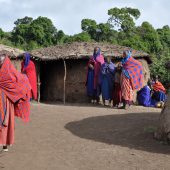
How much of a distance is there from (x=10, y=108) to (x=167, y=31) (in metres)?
36.2

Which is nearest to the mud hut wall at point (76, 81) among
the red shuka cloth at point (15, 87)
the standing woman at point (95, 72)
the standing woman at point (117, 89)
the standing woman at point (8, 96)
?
the standing woman at point (95, 72)

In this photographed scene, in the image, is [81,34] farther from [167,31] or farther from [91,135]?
[91,135]

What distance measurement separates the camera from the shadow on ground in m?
7.54

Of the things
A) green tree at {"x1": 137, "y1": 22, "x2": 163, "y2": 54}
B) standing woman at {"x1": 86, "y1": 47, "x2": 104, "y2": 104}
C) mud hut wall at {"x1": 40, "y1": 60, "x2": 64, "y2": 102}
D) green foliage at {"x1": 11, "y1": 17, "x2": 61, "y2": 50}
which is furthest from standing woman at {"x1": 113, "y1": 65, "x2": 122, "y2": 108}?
green foliage at {"x1": 11, "y1": 17, "x2": 61, "y2": 50}

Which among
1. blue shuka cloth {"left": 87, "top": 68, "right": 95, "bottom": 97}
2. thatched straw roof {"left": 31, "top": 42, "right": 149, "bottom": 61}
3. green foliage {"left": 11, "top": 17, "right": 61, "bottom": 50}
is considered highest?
green foliage {"left": 11, "top": 17, "right": 61, "bottom": 50}

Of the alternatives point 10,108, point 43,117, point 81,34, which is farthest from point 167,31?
point 10,108

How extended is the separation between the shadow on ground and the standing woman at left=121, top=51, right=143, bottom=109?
72.8 inches

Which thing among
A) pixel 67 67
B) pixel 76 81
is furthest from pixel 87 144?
pixel 67 67

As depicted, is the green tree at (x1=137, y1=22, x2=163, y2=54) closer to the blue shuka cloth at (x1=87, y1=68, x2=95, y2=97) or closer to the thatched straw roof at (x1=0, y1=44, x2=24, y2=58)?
the thatched straw roof at (x1=0, y1=44, x2=24, y2=58)

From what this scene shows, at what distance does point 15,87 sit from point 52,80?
11.7m

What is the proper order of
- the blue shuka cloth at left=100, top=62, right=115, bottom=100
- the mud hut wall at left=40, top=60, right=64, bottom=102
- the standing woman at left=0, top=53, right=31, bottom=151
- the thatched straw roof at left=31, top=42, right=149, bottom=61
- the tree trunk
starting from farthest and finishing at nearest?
the mud hut wall at left=40, top=60, right=64, bottom=102 < the thatched straw roof at left=31, top=42, right=149, bottom=61 < the blue shuka cloth at left=100, top=62, right=115, bottom=100 < the tree trunk < the standing woman at left=0, top=53, right=31, bottom=151

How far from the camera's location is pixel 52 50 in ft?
61.9

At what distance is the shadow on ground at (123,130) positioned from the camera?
754 cm

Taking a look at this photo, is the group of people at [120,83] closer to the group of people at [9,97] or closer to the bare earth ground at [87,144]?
the bare earth ground at [87,144]
